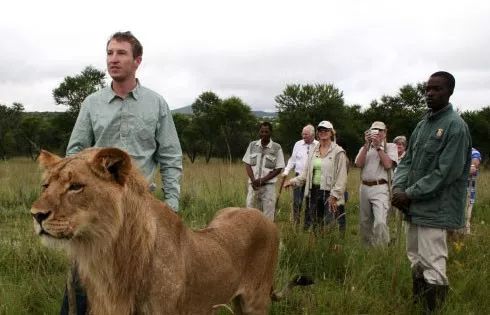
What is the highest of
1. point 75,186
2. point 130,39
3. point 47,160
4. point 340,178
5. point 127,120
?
point 130,39

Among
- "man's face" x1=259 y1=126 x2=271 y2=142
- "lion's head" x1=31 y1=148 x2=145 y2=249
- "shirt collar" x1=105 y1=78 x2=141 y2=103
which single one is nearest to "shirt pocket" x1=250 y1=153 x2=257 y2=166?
"man's face" x1=259 y1=126 x2=271 y2=142

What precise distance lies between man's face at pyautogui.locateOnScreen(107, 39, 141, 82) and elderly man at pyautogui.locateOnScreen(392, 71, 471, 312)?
2473mm

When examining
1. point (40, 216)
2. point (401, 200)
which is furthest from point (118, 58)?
point (401, 200)

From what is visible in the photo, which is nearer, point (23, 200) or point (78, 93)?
point (23, 200)

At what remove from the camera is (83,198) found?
2.25m

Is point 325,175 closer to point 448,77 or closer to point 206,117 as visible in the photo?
point 448,77

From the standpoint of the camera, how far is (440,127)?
13.6 feet

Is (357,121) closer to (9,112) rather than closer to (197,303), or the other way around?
(9,112)

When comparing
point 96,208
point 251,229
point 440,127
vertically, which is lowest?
point 251,229

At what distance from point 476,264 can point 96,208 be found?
4.47 metres

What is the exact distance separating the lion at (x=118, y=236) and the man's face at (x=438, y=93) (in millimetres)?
2448

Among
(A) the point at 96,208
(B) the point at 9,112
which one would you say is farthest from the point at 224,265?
(B) the point at 9,112

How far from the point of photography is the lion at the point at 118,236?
2236 mm

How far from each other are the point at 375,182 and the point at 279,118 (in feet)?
104
